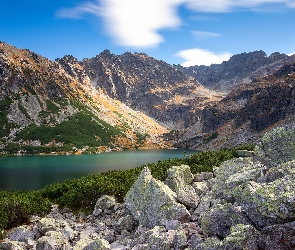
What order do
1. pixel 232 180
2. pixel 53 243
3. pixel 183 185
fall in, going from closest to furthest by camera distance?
pixel 232 180
pixel 53 243
pixel 183 185

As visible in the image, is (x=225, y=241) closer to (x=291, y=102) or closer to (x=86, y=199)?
(x=86, y=199)

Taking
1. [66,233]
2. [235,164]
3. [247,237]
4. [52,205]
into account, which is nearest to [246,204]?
[247,237]

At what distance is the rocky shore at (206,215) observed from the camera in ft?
36.0

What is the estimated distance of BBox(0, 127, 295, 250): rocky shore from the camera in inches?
432

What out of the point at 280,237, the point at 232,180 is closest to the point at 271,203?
the point at 280,237

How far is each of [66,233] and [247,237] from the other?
14774 millimetres

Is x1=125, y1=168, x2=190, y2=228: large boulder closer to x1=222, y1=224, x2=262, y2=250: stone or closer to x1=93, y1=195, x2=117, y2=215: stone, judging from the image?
x1=222, y1=224, x2=262, y2=250: stone

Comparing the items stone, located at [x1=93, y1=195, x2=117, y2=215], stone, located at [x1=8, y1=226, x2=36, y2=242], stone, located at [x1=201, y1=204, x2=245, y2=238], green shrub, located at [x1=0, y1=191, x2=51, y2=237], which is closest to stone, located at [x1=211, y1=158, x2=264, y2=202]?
stone, located at [x1=201, y1=204, x2=245, y2=238]

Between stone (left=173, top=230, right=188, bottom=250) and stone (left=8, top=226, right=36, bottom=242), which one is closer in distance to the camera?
stone (left=173, top=230, right=188, bottom=250)

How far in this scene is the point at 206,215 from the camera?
13.6m

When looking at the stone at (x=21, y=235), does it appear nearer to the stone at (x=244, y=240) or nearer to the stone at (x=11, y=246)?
the stone at (x=11, y=246)

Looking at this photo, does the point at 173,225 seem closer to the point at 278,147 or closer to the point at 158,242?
the point at 158,242

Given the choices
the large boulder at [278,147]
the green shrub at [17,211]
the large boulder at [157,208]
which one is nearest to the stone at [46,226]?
the green shrub at [17,211]

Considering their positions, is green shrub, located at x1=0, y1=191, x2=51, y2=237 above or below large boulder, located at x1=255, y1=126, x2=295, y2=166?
below
